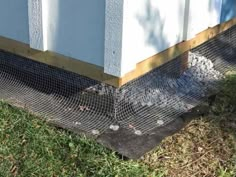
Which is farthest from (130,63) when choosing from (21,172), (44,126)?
(21,172)

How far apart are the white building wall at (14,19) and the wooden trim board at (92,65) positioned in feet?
0.18

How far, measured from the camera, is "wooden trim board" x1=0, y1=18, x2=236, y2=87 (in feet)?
11.2

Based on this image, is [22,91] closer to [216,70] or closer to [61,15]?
[61,15]

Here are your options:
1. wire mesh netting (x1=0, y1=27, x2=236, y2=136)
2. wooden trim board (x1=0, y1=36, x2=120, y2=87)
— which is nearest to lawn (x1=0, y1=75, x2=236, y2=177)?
wire mesh netting (x1=0, y1=27, x2=236, y2=136)

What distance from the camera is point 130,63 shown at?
3.35 meters

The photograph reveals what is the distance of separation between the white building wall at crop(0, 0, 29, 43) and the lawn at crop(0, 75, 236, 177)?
1.92 feet

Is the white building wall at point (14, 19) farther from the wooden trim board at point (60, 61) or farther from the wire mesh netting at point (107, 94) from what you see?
the wire mesh netting at point (107, 94)

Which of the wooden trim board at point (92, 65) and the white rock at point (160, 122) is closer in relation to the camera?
the wooden trim board at point (92, 65)

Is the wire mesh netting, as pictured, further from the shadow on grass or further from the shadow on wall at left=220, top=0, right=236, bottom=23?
the shadow on wall at left=220, top=0, right=236, bottom=23

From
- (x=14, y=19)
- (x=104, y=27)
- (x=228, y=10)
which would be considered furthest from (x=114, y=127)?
(x=228, y=10)

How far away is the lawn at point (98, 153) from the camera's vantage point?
309 centimetres

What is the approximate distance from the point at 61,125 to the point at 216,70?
5.47 feet

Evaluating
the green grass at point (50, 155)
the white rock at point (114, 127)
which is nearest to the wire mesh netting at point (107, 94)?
the white rock at point (114, 127)

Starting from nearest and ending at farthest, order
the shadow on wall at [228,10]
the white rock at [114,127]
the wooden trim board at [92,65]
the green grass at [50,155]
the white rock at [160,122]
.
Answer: the green grass at [50,155]
the wooden trim board at [92,65]
the white rock at [114,127]
the white rock at [160,122]
the shadow on wall at [228,10]
